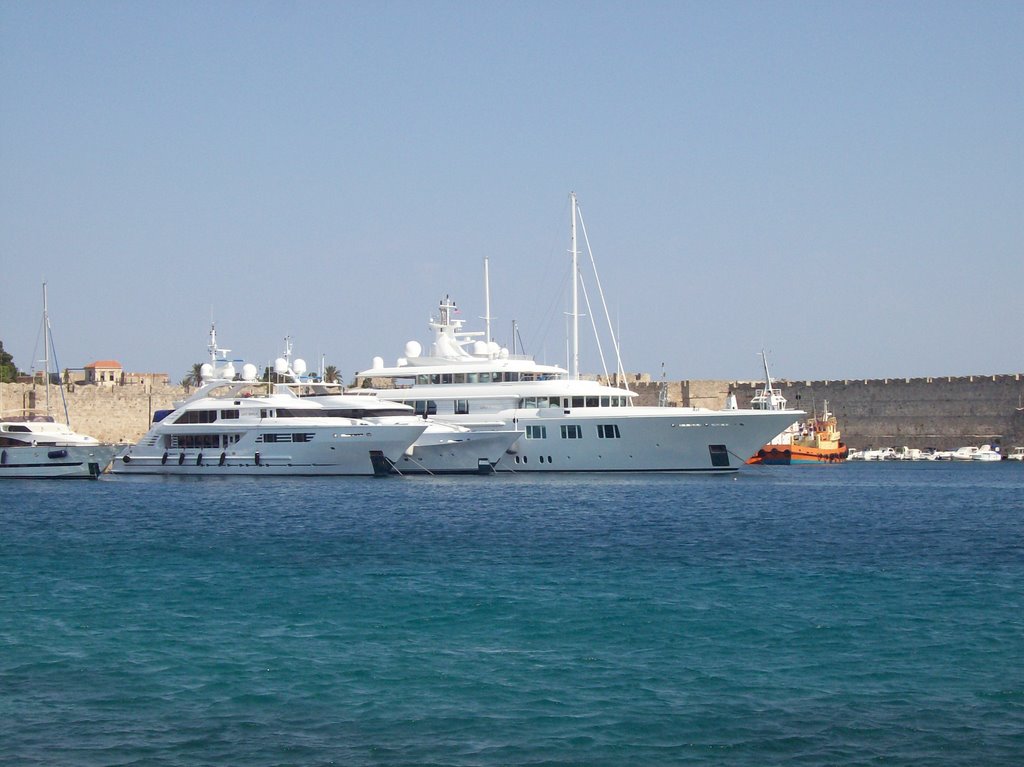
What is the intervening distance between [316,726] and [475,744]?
1.36m

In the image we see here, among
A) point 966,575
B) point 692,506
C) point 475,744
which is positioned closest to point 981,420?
point 692,506

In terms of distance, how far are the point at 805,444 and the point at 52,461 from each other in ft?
125

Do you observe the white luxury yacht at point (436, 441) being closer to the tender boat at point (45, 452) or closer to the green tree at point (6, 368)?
the tender boat at point (45, 452)

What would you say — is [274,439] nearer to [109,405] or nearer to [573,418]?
[573,418]

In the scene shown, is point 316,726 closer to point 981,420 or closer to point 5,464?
point 5,464

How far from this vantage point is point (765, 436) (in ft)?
131

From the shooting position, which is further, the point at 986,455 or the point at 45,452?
the point at 986,455

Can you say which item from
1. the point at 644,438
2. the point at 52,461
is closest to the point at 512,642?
the point at 644,438

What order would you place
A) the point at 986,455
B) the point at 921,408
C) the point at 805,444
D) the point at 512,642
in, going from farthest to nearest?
the point at 921,408
the point at 805,444
the point at 986,455
the point at 512,642

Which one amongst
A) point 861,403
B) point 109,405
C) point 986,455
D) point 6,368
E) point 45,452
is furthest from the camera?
point 6,368

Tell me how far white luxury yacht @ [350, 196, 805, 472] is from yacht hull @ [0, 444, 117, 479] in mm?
9543

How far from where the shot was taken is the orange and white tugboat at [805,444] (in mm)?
58375

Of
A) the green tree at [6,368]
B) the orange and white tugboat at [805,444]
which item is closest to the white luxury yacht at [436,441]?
the orange and white tugboat at [805,444]

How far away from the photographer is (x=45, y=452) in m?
38.8
